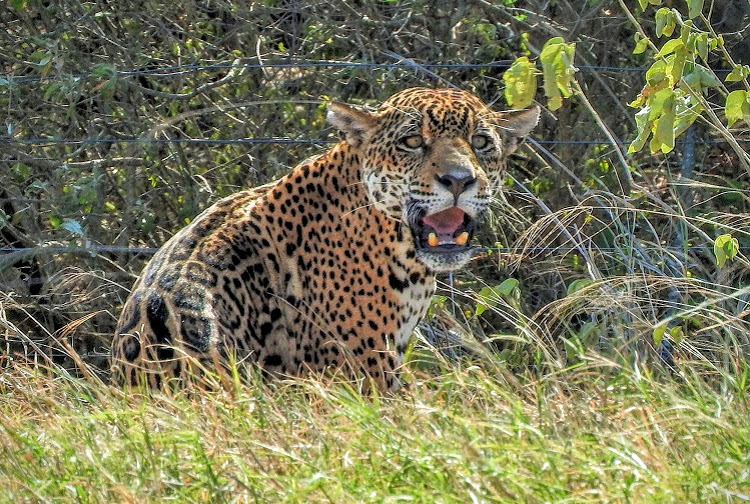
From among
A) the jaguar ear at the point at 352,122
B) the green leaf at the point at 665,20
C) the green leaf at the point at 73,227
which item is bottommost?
the green leaf at the point at 73,227

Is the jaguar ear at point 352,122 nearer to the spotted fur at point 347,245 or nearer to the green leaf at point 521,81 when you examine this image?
the spotted fur at point 347,245

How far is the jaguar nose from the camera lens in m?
5.41

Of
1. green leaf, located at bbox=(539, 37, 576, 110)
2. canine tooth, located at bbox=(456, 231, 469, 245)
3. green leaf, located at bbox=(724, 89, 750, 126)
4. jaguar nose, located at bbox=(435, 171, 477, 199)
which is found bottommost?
canine tooth, located at bbox=(456, 231, 469, 245)

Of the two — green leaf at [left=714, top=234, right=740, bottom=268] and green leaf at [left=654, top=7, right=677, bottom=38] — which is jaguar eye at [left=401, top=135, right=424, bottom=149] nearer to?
green leaf at [left=654, top=7, right=677, bottom=38]

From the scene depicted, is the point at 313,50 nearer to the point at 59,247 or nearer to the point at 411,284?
the point at 59,247

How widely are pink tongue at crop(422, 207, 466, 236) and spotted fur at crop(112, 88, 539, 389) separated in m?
0.02

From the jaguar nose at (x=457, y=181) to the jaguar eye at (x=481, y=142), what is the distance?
0.85ft

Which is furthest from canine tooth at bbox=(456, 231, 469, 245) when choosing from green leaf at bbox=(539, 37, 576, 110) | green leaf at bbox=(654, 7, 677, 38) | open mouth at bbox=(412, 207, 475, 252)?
green leaf at bbox=(654, 7, 677, 38)

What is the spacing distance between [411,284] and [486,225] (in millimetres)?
2242

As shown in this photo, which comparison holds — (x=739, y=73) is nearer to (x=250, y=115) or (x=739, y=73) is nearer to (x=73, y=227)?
(x=73, y=227)

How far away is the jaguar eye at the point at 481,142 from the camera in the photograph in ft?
18.6

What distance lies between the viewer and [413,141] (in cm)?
563

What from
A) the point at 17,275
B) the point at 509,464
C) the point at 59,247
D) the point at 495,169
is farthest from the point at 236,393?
the point at 17,275

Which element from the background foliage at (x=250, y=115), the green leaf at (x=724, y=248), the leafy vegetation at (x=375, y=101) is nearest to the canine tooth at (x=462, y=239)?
the leafy vegetation at (x=375, y=101)
